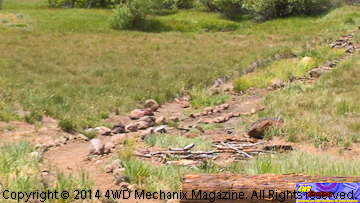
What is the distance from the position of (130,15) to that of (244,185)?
2046 cm

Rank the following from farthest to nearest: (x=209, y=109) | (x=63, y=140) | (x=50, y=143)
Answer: (x=209, y=109), (x=63, y=140), (x=50, y=143)

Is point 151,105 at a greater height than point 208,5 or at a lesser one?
lesser

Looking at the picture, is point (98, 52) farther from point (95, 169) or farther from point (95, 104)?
point (95, 169)

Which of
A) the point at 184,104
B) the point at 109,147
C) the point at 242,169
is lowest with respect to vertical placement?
the point at 184,104

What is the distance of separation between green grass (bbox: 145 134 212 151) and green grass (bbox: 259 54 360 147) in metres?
1.20

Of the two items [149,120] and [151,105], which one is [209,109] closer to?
[151,105]

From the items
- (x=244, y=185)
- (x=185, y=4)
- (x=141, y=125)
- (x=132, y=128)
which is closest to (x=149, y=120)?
(x=141, y=125)

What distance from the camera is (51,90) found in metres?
8.85

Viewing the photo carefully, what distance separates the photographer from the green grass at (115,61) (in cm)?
817

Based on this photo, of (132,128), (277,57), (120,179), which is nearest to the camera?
(120,179)

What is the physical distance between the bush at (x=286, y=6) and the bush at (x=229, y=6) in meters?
1.37

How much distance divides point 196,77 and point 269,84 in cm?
204

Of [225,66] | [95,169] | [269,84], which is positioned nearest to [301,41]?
[225,66]

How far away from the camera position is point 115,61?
44.1ft
